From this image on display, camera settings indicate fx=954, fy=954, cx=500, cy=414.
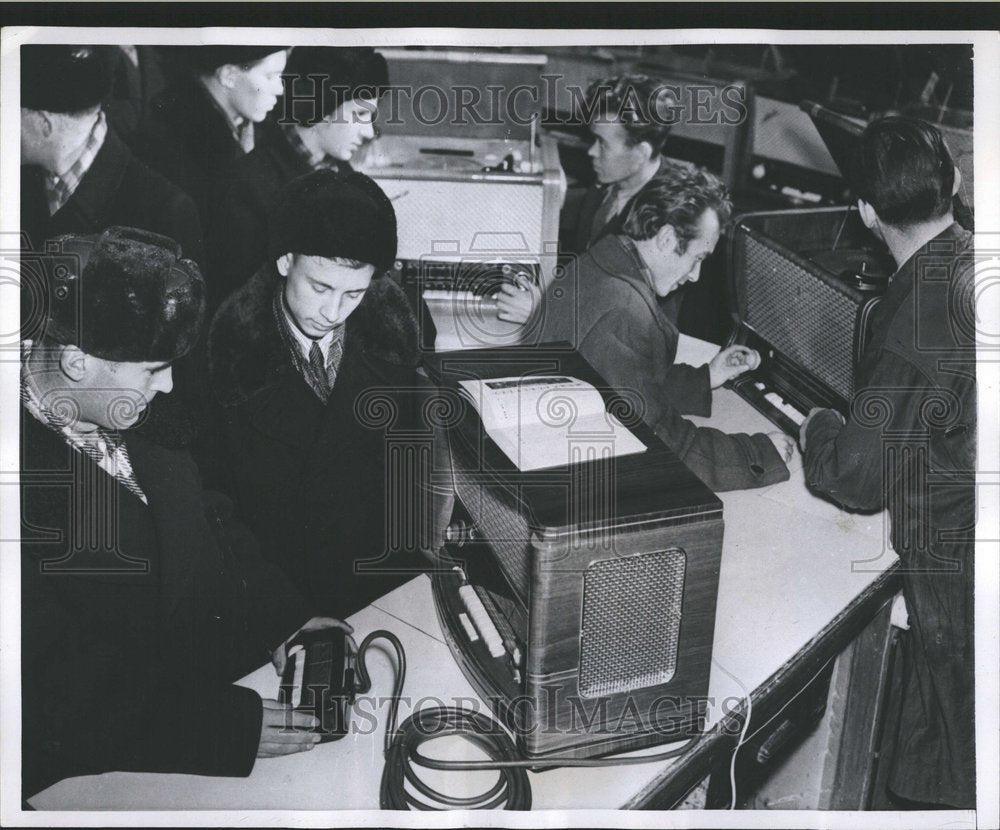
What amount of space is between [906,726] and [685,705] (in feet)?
1.47

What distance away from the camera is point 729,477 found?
1640 millimetres

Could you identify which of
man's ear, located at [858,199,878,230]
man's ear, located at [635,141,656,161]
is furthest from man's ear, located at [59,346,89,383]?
man's ear, located at [858,199,878,230]

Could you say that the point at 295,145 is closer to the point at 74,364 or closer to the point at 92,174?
the point at 92,174

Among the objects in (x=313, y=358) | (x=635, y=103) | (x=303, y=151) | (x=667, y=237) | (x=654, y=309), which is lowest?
(x=313, y=358)

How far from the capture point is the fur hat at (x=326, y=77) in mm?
1601

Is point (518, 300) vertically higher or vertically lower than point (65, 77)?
lower

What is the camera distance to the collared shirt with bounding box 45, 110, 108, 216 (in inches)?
62.4

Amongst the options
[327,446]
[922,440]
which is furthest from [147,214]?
[922,440]

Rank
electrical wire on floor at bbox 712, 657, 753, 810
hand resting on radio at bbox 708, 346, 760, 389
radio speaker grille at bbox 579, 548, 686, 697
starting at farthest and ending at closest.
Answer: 1. hand resting on radio at bbox 708, 346, 760, 389
2. electrical wire on floor at bbox 712, 657, 753, 810
3. radio speaker grille at bbox 579, 548, 686, 697

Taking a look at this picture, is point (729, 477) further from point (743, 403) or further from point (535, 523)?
point (535, 523)

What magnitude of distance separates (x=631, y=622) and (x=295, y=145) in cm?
95

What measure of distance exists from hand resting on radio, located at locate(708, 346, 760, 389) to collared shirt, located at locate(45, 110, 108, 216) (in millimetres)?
1105

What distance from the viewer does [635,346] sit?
1.63m

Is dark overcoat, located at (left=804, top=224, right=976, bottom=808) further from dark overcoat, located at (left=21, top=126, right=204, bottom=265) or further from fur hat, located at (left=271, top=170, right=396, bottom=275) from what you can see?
dark overcoat, located at (left=21, top=126, right=204, bottom=265)
